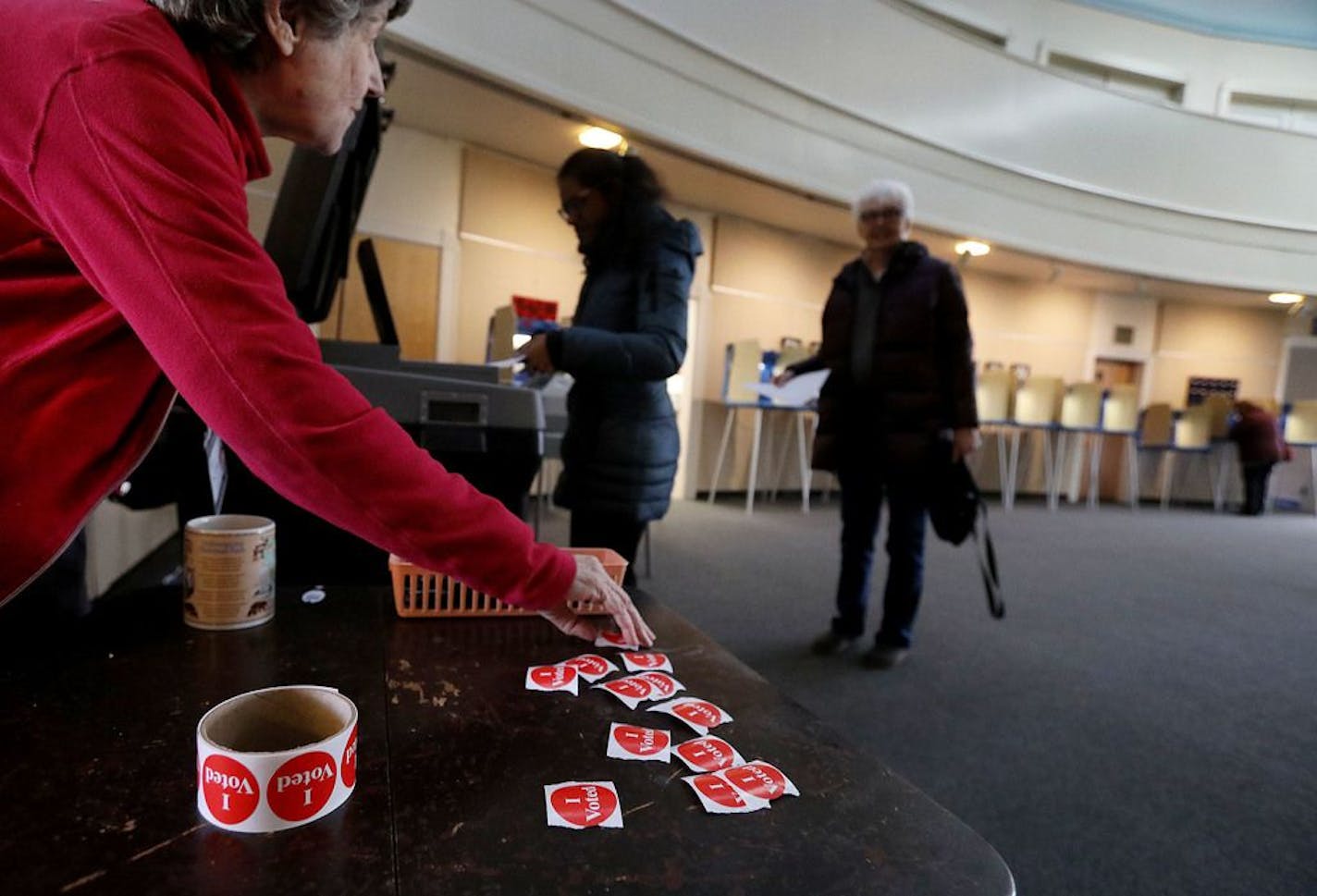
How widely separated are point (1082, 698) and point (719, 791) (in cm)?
194

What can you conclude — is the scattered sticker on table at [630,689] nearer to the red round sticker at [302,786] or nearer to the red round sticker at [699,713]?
the red round sticker at [699,713]

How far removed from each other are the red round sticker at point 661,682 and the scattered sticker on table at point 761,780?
0.40 feet

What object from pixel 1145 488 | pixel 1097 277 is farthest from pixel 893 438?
pixel 1145 488

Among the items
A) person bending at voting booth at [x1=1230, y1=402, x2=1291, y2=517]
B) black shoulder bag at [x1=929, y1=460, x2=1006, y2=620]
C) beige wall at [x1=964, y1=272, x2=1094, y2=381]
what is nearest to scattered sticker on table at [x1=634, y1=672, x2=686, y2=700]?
black shoulder bag at [x1=929, y1=460, x2=1006, y2=620]

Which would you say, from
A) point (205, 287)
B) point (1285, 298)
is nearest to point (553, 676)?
point (205, 287)

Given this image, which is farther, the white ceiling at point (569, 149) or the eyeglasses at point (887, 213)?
the white ceiling at point (569, 149)

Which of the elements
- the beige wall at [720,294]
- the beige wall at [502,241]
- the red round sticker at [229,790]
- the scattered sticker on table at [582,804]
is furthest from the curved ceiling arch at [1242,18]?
the red round sticker at [229,790]

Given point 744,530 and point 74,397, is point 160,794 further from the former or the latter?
point 744,530

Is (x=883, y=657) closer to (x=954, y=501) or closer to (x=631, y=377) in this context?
(x=954, y=501)

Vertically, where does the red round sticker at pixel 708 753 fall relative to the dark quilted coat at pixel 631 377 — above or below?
below

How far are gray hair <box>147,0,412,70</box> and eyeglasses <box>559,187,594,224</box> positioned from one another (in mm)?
948

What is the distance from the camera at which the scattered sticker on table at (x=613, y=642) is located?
2.33 feet

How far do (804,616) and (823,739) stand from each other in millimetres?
2117

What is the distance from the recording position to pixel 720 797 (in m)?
0.46
